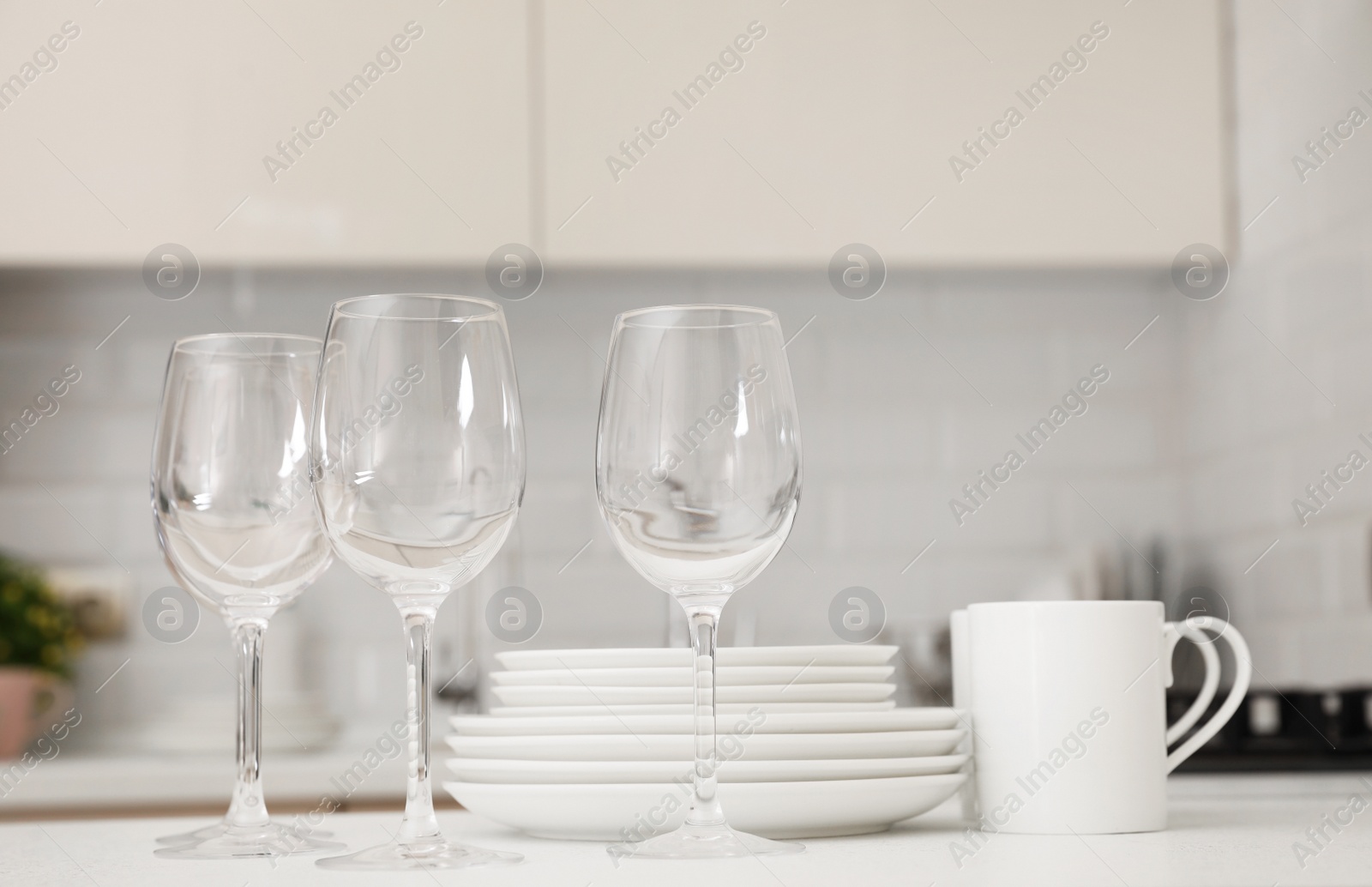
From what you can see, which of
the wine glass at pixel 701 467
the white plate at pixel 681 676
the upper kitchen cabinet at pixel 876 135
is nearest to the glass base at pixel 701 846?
the wine glass at pixel 701 467

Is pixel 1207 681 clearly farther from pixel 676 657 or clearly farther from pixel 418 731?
pixel 418 731

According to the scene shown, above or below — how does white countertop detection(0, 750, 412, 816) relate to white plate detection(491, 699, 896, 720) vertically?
below

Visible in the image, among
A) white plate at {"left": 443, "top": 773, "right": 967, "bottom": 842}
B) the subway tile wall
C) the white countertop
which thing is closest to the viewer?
white plate at {"left": 443, "top": 773, "right": 967, "bottom": 842}

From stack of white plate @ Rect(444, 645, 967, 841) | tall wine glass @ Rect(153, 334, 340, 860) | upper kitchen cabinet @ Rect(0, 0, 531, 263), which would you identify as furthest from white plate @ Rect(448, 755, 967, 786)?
upper kitchen cabinet @ Rect(0, 0, 531, 263)

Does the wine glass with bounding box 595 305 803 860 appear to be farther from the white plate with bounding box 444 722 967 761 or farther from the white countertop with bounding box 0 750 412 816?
the white countertop with bounding box 0 750 412 816

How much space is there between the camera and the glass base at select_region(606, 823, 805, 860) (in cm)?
56

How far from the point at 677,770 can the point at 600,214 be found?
1298 mm

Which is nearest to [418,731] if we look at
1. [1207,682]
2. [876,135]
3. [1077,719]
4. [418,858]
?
[418,858]

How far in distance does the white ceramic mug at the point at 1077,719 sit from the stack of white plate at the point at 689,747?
0.11 ft

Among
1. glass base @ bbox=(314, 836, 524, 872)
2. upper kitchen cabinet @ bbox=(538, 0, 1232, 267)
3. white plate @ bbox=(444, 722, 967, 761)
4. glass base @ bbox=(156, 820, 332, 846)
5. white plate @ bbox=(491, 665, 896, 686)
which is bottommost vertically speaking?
glass base @ bbox=(156, 820, 332, 846)

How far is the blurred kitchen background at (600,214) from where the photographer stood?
5.71 ft

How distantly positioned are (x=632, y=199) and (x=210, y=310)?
732mm

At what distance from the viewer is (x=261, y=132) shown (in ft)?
5.94

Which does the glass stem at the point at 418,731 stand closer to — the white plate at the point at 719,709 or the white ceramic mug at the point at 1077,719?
the white plate at the point at 719,709
